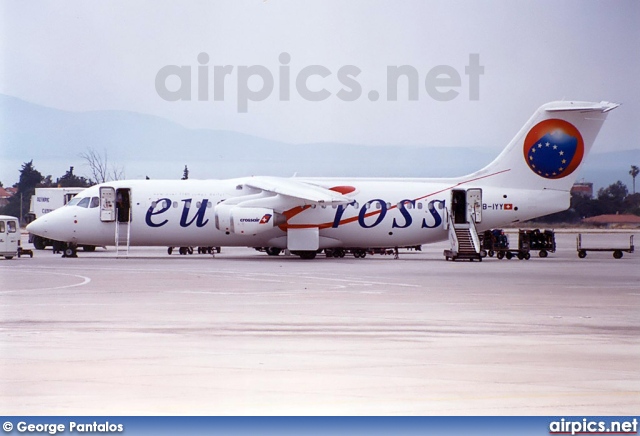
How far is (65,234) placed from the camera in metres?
48.9

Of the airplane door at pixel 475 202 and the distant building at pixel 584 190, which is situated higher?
the distant building at pixel 584 190

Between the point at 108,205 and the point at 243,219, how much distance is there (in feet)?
22.2

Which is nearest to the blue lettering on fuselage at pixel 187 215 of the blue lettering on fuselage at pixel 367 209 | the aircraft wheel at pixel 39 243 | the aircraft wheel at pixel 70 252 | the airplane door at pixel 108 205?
the airplane door at pixel 108 205

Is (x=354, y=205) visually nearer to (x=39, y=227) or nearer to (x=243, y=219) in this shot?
(x=243, y=219)

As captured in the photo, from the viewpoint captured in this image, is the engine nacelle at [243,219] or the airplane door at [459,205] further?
the airplane door at [459,205]

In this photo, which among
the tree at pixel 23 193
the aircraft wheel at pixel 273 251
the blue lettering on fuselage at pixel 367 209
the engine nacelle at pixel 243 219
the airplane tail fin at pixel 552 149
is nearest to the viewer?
the engine nacelle at pixel 243 219

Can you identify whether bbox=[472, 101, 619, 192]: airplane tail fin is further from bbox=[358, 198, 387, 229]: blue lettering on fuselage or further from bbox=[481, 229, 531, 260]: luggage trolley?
bbox=[358, 198, 387, 229]: blue lettering on fuselage

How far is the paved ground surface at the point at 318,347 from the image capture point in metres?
10.9

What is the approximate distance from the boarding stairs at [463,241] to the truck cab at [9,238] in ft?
67.5

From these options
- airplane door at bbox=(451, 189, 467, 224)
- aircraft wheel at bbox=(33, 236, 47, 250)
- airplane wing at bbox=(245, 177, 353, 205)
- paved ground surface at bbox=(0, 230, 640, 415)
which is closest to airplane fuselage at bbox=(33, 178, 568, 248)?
airplane door at bbox=(451, 189, 467, 224)

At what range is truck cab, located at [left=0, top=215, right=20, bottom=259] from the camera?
49.3 meters

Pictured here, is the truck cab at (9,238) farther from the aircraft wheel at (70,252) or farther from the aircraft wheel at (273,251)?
the aircraft wheel at (273,251)

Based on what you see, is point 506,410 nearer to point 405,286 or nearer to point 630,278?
point 405,286

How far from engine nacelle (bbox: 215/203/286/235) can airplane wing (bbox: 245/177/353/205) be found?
1.18 m
